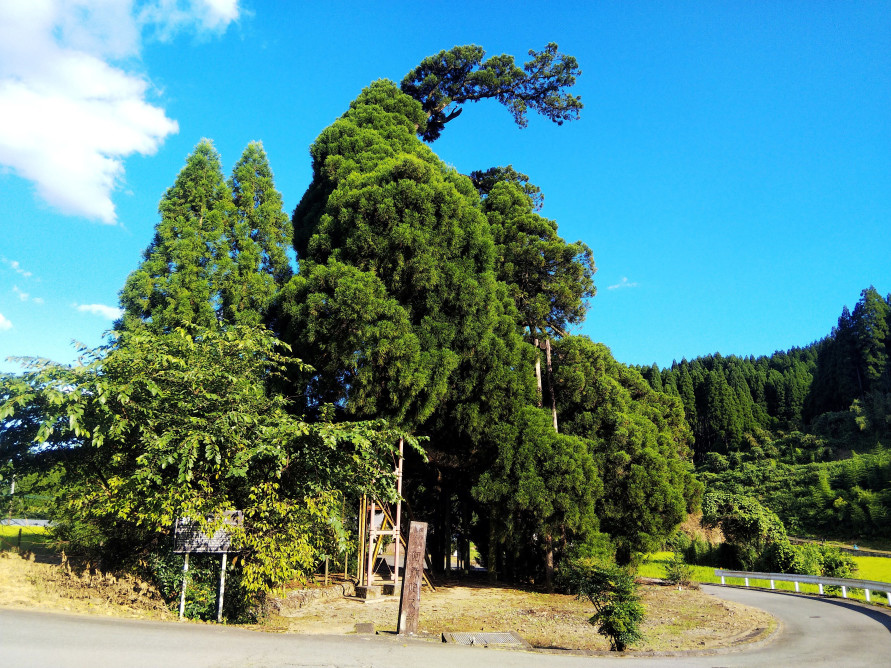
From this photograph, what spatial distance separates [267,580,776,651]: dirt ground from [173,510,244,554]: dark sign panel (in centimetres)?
187

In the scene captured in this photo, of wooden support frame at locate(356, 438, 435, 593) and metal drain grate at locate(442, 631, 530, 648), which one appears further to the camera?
wooden support frame at locate(356, 438, 435, 593)

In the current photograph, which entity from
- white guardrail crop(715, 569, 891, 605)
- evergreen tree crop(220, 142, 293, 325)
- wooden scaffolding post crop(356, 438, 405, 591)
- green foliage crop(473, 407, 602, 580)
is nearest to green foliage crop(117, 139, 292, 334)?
evergreen tree crop(220, 142, 293, 325)

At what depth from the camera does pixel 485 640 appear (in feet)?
25.6

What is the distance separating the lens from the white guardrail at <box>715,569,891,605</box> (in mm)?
13658

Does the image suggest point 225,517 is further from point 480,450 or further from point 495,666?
point 480,450

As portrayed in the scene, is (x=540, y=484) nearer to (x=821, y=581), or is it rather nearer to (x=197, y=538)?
(x=197, y=538)

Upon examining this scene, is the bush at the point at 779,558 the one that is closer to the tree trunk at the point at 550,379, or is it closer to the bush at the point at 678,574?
the bush at the point at 678,574

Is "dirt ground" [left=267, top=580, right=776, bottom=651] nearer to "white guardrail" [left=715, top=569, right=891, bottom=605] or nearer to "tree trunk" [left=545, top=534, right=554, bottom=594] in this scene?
"tree trunk" [left=545, top=534, right=554, bottom=594]

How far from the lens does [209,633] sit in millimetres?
6262

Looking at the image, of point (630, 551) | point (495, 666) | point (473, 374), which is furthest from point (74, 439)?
point (630, 551)

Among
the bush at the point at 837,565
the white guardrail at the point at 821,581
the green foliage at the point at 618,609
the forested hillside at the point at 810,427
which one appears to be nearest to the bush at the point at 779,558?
the bush at the point at 837,565

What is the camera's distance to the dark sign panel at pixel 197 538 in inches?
290

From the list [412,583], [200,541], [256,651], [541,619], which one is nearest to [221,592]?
[200,541]

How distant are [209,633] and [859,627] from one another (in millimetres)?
12168
